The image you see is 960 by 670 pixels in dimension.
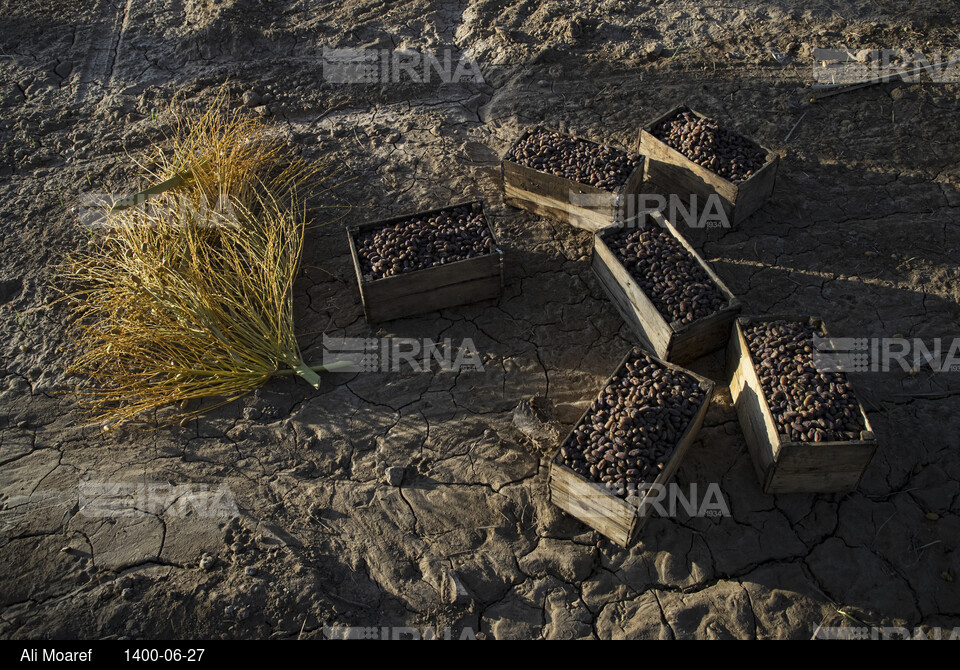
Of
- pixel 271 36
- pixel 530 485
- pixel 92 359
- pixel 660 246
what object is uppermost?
pixel 271 36

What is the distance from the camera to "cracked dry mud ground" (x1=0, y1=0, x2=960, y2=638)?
3566 millimetres

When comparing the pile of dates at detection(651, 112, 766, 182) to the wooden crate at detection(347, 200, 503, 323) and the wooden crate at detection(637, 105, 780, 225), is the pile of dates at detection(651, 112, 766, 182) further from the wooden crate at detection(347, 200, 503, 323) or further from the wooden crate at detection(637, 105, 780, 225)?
the wooden crate at detection(347, 200, 503, 323)

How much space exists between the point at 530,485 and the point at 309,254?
8.50 ft

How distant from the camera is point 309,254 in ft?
17.6

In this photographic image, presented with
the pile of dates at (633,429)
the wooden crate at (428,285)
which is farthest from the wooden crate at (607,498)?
the wooden crate at (428,285)

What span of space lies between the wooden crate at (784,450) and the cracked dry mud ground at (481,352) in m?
0.12

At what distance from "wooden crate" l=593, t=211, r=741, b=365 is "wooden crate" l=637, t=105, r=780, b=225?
0.68 meters

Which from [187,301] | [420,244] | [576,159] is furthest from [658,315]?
[187,301]

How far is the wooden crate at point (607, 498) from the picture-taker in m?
3.46

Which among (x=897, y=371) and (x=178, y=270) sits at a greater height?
(x=178, y=270)

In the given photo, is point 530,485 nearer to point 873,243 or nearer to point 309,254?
point 309,254

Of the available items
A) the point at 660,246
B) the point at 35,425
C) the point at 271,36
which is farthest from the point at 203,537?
the point at 271,36

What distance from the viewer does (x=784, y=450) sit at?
11.6 feet

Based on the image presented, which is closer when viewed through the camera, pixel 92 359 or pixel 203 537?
pixel 203 537
